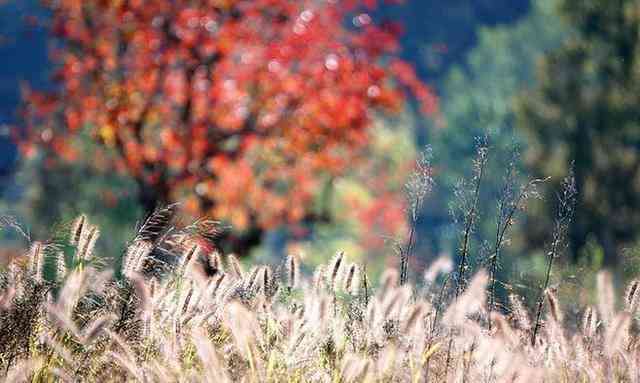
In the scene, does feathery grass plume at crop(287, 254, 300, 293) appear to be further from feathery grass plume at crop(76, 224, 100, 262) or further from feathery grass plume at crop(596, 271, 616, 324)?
feathery grass plume at crop(596, 271, 616, 324)

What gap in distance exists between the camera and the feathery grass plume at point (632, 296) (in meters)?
3.71

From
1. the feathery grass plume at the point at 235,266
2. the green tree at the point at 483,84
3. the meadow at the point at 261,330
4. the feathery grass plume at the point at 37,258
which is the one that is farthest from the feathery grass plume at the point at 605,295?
the green tree at the point at 483,84

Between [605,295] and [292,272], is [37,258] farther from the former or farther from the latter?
[605,295]

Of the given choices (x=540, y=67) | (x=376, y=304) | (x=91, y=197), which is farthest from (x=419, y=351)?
(x=540, y=67)

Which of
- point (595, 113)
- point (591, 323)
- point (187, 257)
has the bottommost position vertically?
point (187, 257)

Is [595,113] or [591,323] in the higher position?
[595,113]

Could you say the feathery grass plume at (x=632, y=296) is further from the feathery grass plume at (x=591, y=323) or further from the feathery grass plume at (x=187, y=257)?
the feathery grass plume at (x=187, y=257)

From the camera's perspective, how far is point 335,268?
Answer: 3.81m

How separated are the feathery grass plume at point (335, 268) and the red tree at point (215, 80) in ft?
25.2

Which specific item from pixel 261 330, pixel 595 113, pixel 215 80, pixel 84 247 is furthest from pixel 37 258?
pixel 595 113

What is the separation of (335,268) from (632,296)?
120 cm

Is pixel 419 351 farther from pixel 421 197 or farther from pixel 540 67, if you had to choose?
pixel 540 67

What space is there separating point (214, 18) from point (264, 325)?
8307 millimetres

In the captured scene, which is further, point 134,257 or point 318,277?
point 318,277
